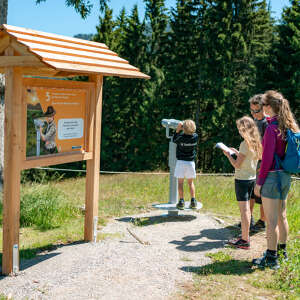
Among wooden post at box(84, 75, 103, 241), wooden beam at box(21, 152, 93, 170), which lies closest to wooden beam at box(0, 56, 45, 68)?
wooden beam at box(21, 152, 93, 170)

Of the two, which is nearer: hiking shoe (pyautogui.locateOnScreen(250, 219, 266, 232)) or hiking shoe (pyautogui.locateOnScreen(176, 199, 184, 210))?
hiking shoe (pyautogui.locateOnScreen(250, 219, 266, 232))

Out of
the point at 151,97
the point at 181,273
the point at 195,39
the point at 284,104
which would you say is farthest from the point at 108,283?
the point at 195,39

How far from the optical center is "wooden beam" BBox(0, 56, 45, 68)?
12.7 feet

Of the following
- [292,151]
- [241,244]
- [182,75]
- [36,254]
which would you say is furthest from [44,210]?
[182,75]

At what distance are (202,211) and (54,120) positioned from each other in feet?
11.8

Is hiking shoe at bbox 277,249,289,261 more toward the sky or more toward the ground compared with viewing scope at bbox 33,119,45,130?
more toward the ground

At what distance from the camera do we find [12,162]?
4.05 meters

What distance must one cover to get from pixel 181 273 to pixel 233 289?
61cm

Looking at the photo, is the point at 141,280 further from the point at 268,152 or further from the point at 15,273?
the point at 268,152

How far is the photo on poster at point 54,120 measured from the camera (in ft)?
14.0

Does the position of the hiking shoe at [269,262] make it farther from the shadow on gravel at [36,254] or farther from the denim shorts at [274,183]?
the shadow on gravel at [36,254]

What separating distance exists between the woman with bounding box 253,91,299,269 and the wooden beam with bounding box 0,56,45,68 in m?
2.40

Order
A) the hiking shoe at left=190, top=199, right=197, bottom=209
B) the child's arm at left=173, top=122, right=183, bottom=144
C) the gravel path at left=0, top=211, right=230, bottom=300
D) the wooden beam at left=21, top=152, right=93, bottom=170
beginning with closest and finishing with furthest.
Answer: the gravel path at left=0, top=211, right=230, bottom=300, the wooden beam at left=21, top=152, right=93, bottom=170, the child's arm at left=173, top=122, right=183, bottom=144, the hiking shoe at left=190, top=199, right=197, bottom=209

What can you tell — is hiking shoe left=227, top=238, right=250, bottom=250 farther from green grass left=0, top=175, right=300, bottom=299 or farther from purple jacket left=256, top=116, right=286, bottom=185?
purple jacket left=256, top=116, right=286, bottom=185
